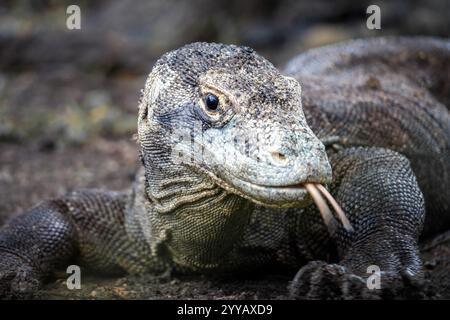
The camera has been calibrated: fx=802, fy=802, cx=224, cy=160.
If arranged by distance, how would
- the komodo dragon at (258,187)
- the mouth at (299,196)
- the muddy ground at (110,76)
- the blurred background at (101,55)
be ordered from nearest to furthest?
the mouth at (299,196), the komodo dragon at (258,187), the muddy ground at (110,76), the blurred background at (101,55)

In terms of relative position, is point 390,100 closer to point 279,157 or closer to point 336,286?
point 336,286

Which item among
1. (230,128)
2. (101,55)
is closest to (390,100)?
(230,128)

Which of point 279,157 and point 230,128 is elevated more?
point 230,128

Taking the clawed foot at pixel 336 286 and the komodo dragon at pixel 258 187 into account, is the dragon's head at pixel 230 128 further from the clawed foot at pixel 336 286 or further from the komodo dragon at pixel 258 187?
the clawed foot at pixel 336 286

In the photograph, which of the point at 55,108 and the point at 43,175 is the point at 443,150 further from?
the point at 55,108

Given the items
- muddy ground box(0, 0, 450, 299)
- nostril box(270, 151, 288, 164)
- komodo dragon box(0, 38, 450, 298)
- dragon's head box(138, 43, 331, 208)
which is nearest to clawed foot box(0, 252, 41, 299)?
komodo dragon box(0, 38, 450, 298)

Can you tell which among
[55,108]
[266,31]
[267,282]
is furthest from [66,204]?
[266,31]

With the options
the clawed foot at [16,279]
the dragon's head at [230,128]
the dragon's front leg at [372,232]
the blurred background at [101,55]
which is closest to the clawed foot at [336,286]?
the dragon's front leg at [372,232]

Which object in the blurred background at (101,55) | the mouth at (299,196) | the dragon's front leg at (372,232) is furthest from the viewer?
the blurred background at (101,55)
